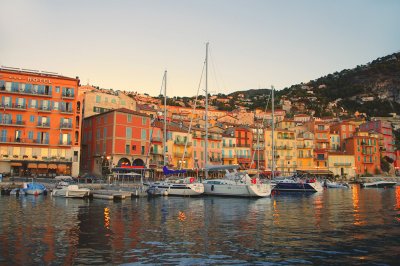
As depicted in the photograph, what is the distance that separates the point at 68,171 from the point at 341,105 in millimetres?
138794

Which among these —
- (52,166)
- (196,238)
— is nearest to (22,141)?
(52,166)

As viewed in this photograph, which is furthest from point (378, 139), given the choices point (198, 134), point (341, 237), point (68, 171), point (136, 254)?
point (136, 254)

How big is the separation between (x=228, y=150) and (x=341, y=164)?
3178 centimetres

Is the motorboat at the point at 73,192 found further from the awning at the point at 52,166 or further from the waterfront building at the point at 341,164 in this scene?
the waterfront building at the point at 341,164

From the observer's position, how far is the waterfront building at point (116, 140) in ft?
209

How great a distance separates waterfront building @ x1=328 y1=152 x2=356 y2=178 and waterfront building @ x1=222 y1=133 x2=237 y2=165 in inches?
1072

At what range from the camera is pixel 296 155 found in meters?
95.9

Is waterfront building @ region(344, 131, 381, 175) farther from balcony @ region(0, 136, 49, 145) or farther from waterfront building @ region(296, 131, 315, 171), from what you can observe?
balcony @ region(0, 136, 49, 145)

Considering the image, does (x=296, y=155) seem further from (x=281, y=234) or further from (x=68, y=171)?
(x=281, y=234)

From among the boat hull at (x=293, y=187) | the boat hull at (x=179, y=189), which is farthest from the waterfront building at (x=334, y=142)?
the boat hull at (x=179, y=189)

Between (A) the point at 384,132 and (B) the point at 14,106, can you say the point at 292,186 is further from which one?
(A) the point at 384,132

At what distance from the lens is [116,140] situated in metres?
63.8

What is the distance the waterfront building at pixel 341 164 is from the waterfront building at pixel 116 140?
52.2 meters

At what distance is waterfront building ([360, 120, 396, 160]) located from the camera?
366ft
